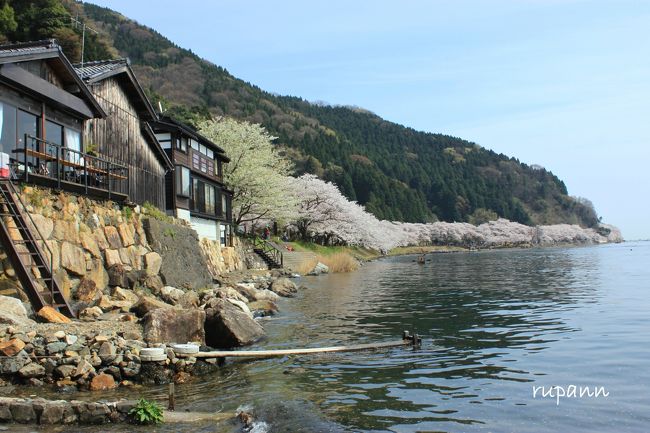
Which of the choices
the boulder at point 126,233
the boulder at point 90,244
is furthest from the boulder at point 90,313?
the boulder at point 126,233

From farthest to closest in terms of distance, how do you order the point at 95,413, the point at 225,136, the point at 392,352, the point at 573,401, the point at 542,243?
the point at 542,243
the point at 225,136
the point at 392,352
the point at 573,401
the point at 95,413

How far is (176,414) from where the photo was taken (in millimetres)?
8688

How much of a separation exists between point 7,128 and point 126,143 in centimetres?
863

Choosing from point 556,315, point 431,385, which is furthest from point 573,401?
point 556,315

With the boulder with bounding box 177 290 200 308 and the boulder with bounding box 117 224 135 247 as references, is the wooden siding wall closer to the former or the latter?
the boulder with bounding box 117 224 135 247

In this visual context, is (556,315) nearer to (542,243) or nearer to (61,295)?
(61,295)

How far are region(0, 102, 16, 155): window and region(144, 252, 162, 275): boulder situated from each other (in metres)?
6.45

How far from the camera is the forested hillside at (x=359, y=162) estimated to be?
130 metres

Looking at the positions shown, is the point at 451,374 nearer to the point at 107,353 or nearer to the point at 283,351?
the point at 283,351

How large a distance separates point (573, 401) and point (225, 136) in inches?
1780

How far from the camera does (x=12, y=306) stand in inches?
477

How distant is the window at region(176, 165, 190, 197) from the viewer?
33312 mm

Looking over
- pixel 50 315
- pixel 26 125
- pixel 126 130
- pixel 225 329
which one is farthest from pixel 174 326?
pixel 126 130

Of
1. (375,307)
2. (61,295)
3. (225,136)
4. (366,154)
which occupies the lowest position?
(375,307)
